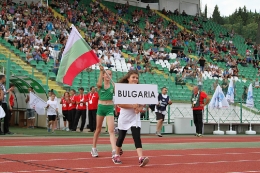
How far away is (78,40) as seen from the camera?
37.5 feet

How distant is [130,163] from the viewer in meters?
10.3

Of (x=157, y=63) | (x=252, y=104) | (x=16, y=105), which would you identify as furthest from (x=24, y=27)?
(x=252, y=104)

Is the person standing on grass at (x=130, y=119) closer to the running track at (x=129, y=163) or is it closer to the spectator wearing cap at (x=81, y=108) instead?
the running track at (x=129, y=163)

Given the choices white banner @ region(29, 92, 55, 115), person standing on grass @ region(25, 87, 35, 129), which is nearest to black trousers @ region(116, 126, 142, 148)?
white banner @ region(29, 92, 55, 115)

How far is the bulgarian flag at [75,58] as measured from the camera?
443 inches

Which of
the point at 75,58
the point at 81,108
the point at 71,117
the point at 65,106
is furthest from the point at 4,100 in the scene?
the point at 75,58

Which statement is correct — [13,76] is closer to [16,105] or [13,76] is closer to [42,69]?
[16,105]

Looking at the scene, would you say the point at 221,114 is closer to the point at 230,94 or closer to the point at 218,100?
the point at 218,100

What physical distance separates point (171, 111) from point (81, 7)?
18.3 meters

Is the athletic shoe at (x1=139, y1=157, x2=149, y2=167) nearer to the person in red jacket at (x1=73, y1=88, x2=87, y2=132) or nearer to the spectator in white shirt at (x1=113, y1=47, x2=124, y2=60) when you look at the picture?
the person in red jacket at (x1=73, y1=88, x2=87, y2=132)

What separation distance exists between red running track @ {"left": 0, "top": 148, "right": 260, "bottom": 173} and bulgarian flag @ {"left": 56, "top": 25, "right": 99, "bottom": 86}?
6.10ft

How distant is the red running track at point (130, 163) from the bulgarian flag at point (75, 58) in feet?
6.10

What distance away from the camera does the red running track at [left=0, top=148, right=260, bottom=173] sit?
355 inches

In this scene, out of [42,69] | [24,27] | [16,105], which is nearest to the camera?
[16,105]
